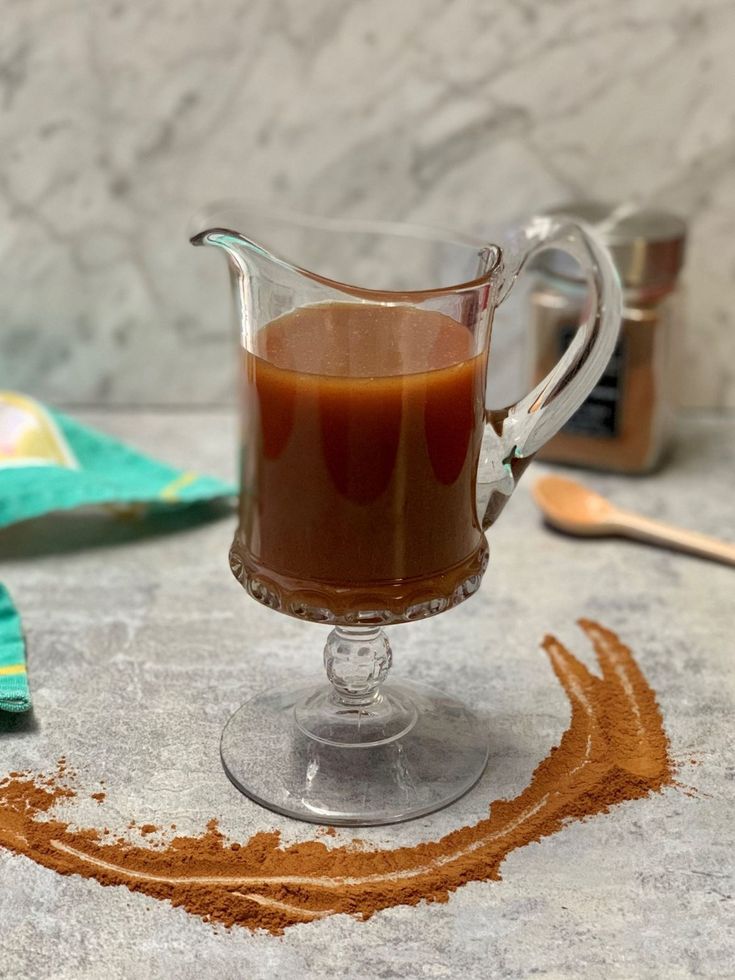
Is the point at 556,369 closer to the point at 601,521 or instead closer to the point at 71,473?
the point at 601,521

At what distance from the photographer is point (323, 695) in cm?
94

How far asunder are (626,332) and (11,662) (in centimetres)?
65

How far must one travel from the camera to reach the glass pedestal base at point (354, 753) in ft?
2.68

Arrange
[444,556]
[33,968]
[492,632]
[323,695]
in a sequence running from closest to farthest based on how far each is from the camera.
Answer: [33,968] < [444,556] < [323,695] < [492,632]

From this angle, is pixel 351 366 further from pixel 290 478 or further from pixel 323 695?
pixel 323 695

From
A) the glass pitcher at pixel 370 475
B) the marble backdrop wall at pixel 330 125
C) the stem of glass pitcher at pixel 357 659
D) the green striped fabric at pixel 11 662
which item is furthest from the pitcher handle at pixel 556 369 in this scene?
the marble backdrop wall at pixel 330 125

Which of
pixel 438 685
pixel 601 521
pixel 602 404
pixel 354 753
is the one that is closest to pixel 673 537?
pixel 601 521

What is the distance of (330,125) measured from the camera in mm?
1327

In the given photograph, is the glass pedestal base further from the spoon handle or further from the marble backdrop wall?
the marble backdrop wall

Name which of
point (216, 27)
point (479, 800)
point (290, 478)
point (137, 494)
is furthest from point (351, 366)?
point (216, 27)

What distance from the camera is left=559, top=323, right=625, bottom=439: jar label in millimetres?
1248

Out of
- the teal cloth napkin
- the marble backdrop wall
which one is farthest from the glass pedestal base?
the marble backdrop wall

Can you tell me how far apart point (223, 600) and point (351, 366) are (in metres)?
0.39

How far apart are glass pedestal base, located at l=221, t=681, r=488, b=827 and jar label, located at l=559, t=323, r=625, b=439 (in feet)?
1.43
